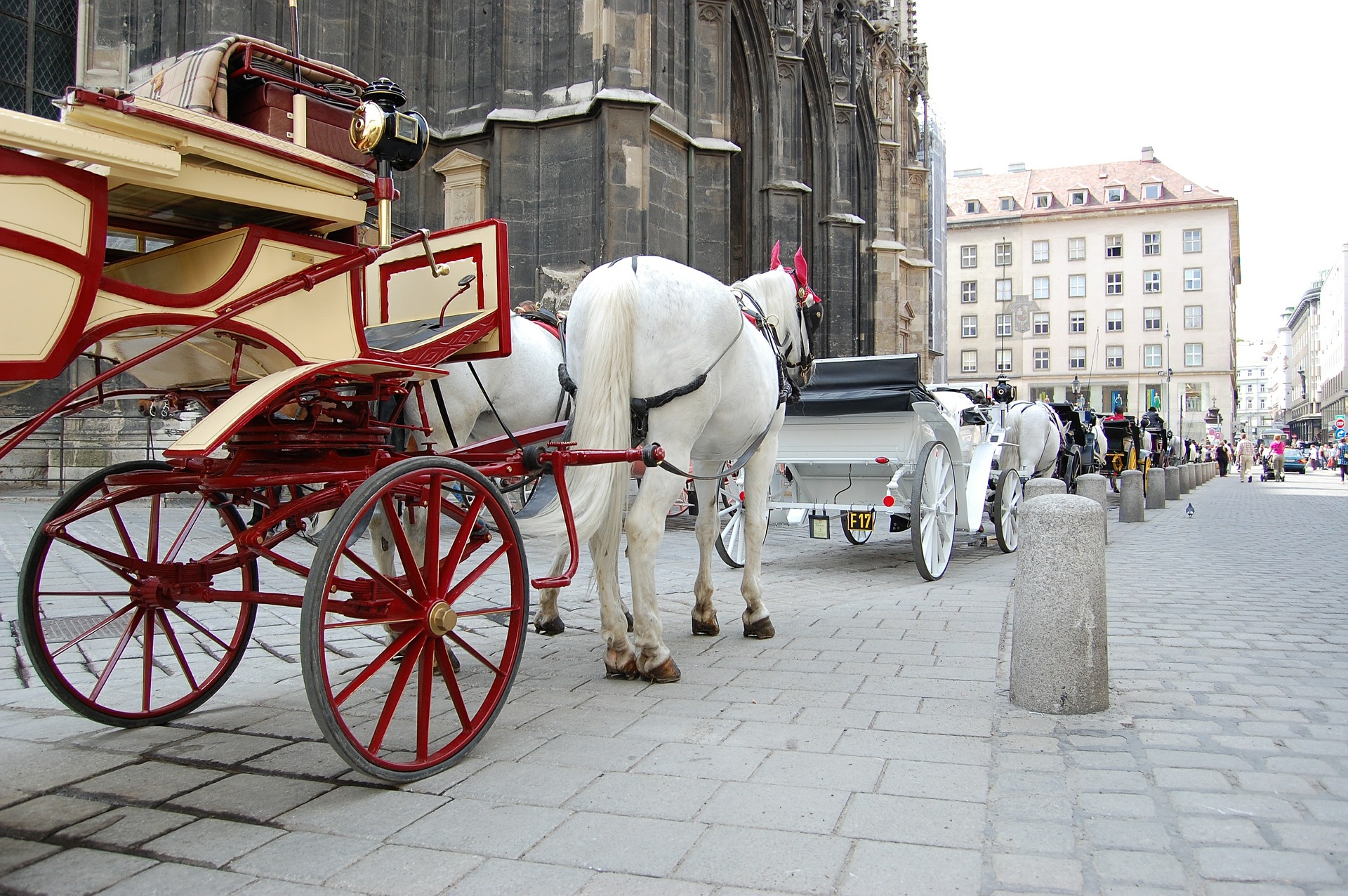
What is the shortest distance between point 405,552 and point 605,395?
4.81 ft

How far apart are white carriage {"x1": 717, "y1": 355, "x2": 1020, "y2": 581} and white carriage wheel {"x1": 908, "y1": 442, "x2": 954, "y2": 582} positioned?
1 cm

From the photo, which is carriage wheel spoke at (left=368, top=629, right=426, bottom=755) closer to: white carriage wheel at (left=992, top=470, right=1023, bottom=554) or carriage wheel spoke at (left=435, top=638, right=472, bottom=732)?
carriage wheel spoke at (left=435, top=638, right=472, bottom=732)

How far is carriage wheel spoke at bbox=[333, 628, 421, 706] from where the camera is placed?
286cm

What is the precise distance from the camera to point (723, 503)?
10.5m

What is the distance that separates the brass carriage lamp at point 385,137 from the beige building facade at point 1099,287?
224ft

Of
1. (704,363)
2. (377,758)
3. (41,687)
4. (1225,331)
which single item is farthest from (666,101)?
(1225,331)

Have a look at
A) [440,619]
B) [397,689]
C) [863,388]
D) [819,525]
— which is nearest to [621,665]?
[440,619]

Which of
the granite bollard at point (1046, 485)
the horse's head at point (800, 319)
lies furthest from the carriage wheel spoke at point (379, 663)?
the granite bollard at point (1046, 485)

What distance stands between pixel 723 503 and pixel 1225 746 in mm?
7173

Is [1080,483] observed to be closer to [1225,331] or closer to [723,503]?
[723,503]

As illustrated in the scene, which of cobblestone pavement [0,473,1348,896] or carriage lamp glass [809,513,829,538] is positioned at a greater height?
carriage lamp glass [809,513,829,538]

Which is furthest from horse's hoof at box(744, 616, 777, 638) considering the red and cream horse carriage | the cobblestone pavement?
the red and cream horse carriage

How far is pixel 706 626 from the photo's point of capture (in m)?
5.67

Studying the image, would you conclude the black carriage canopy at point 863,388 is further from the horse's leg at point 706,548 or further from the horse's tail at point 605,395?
the horse's tail at point 605,395
